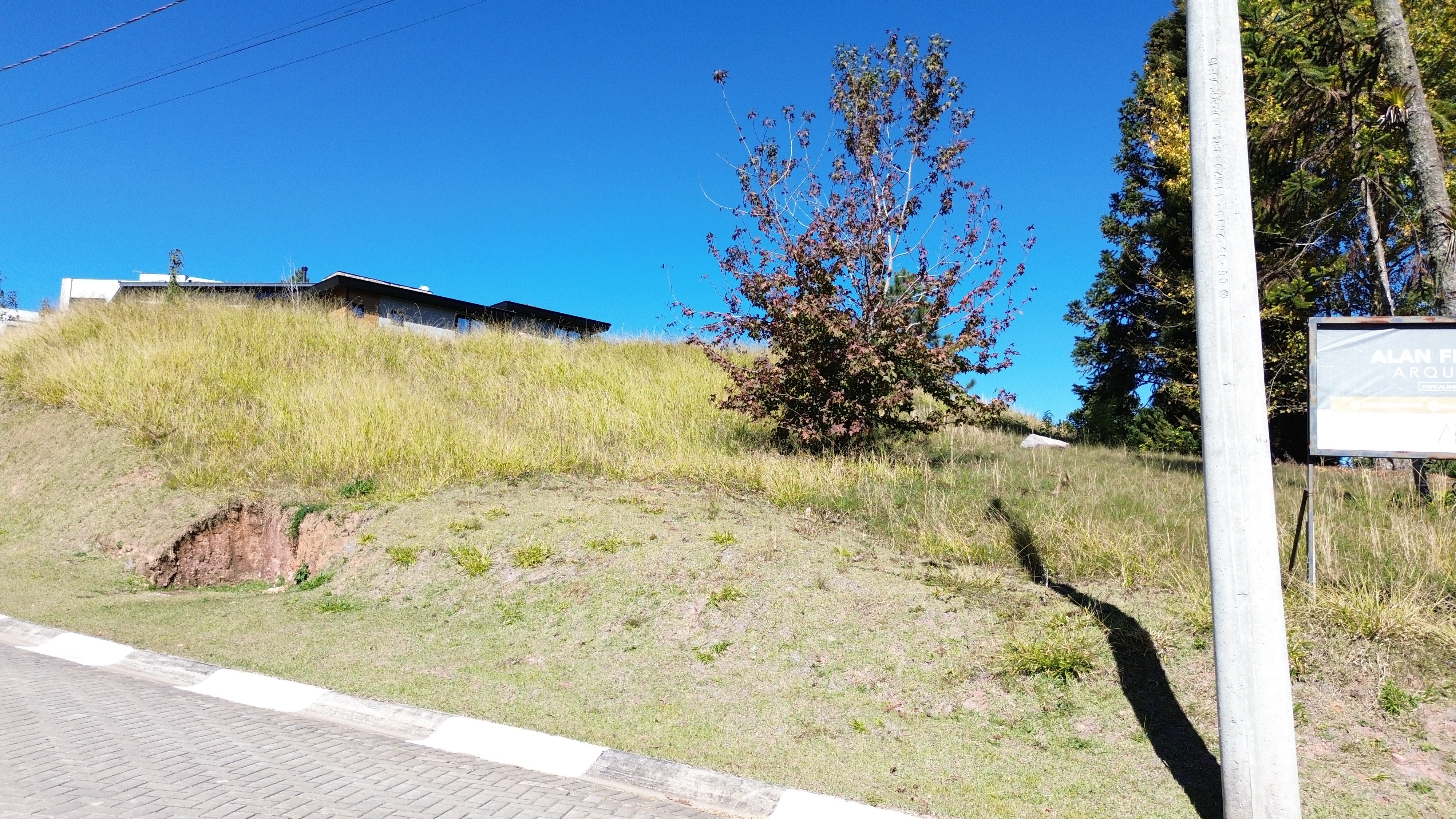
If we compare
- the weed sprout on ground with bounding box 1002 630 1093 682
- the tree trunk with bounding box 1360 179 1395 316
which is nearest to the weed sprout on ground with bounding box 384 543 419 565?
the weed sprout on ground with bounding box 1002 630 1093 682

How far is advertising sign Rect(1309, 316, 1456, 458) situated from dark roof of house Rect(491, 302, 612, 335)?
107ft

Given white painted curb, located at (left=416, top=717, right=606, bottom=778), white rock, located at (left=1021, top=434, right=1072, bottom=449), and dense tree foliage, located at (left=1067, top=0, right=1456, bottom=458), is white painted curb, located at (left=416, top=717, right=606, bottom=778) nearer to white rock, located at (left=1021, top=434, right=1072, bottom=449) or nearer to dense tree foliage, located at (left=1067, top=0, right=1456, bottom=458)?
dense tree foliage, located at (left=1067, top=0, right=1456, bottom=458)

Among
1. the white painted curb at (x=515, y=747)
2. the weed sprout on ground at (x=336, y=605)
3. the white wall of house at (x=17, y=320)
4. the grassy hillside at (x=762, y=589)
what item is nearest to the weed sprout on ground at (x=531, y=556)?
the grassy hillside at (x=762, y=589)

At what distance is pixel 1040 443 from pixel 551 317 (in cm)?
2891

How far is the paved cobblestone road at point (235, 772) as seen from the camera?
12.1ft

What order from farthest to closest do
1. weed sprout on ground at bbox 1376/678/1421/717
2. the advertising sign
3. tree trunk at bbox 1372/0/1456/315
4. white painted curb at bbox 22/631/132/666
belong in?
tree trunk at bbox 1372/0/1456/315 → white painted curb at bbox 22/631/132/666 → the advertising sign → weed sprout on ground at bbox 1376/678/1421/717

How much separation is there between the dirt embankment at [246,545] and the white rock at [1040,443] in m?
11.3

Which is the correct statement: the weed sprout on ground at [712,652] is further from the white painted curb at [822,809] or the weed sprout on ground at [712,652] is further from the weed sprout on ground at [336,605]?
the weed sprout on ground at [336,605]

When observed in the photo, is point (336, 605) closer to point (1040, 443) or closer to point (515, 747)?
point (515, 747)

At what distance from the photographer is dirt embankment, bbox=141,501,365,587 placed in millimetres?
9211

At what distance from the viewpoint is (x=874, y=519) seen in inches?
323

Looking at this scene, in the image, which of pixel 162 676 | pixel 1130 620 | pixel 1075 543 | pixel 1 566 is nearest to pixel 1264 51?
pixel 1075 543

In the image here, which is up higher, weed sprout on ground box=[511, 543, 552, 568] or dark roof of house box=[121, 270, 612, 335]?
dark roof of house box=[121, 270, 612, 335]

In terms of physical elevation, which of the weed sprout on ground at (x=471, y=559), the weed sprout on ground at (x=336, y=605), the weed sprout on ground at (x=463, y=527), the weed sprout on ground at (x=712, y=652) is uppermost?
the weed sprout on ground at (x=463, y=527)
